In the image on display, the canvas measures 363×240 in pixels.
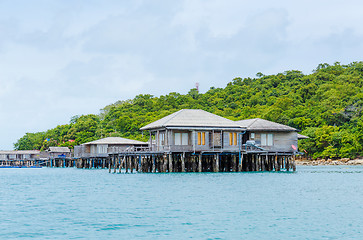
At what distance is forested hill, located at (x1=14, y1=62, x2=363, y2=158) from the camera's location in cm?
7425

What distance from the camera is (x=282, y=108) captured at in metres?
85.1

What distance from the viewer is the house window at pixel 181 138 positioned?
43.1m

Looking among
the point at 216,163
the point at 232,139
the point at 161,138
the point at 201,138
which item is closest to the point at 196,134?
the point at 201,138

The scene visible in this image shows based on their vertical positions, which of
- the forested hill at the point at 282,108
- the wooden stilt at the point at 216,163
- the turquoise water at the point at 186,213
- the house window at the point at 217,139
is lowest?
the turquoise water at the point at 186,213

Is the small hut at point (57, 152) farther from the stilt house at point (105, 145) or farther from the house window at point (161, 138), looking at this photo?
the house window at point (161, 138)

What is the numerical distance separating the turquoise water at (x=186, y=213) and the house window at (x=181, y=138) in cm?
1358

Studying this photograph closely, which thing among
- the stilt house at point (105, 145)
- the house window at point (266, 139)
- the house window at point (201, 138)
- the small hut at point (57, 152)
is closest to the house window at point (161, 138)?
the house window at point (201, 138)

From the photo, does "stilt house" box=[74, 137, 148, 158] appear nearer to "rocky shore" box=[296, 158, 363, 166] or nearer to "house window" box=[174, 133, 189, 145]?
"house window" box=[174, 133, 189, 145]

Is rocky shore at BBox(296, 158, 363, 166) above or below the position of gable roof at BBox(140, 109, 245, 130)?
below

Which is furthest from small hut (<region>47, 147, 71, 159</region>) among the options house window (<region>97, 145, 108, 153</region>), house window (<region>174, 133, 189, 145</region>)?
house window (<region>174, 133, 189, 145</region>)

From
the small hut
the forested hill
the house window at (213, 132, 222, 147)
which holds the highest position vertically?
the forested hill

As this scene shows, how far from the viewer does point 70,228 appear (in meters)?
17.1

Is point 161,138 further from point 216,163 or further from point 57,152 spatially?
point 57,152

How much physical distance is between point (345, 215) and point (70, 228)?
10146 mm
